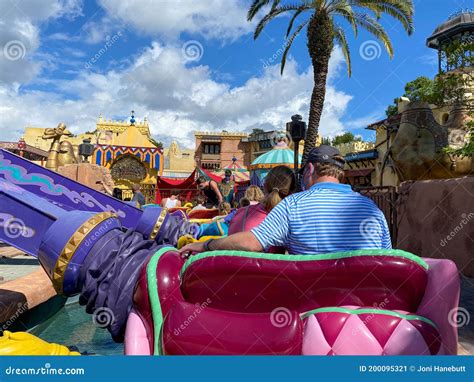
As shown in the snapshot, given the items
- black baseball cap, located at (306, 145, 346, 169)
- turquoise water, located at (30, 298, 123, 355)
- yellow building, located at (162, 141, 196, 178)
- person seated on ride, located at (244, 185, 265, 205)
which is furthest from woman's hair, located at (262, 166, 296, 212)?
yellow building, located at (162, 141, 196, 178)

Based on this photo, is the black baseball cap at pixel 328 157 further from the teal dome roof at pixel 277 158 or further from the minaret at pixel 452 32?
the minaret at pixel 452 32

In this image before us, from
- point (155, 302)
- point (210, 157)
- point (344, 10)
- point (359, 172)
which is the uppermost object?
point (344, 10)

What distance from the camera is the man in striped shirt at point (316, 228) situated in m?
Answer: 1.88

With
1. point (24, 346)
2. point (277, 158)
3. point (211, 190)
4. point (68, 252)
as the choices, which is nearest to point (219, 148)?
point (277, 158)

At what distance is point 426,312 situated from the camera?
59.5 inches

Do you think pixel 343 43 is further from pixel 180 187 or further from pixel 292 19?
pixel 180 187

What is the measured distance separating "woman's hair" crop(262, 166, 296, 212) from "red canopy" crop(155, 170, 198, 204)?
1781 centimetres

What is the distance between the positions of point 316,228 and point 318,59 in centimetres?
1138

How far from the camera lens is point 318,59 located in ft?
40.2

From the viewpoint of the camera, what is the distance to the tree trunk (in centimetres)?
1204

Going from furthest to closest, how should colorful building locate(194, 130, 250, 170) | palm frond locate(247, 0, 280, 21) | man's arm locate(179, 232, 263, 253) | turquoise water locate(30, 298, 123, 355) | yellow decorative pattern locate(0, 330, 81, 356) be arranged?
colorful building locate(194, 130, 250, 170), palm frond locate(247, 0, 280, 21), turquoise water locate(30, 298, 123, 355), man's arm locate(179, 232, 263, 253), yellow decorative pattern locate(0, 330, 81, 356)

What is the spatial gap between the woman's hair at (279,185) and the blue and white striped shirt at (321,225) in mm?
809

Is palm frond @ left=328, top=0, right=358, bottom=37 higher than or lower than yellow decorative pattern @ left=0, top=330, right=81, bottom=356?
higher

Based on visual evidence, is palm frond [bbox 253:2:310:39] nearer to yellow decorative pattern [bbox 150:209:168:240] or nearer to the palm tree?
the palm tree
